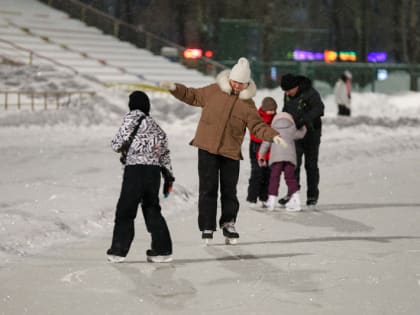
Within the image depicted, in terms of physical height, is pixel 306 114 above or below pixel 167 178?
above

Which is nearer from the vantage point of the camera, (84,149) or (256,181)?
(256,181)

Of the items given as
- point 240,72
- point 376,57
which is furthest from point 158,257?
point 376,57

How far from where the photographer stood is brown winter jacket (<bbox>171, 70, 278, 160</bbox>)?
9.63 m

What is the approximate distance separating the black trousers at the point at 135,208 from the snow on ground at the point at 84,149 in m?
1.06

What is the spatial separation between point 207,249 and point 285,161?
3.18m

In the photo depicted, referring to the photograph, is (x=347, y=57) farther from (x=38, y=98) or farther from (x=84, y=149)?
(x=84, y=149)

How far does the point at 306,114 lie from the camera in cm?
1266

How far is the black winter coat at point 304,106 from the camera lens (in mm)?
12648

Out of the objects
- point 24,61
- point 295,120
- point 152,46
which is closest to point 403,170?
point 295,120

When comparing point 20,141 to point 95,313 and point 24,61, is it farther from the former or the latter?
point 95,313

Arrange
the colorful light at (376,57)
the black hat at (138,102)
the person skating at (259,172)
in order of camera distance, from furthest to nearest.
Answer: the colorful light at (376,57)
the person skating at (259,172)
the black hat at (138,102)

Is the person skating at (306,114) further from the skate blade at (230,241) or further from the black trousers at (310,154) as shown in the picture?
the skate blade at (230,241)

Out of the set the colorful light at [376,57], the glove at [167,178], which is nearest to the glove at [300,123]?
the glove at [167,178]

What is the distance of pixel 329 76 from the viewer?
39125 millimetres
